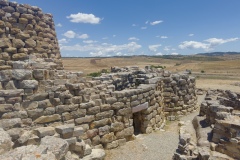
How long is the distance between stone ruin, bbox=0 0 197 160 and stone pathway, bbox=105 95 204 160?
1.22ft

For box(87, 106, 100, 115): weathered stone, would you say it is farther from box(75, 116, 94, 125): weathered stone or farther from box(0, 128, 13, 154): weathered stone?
box(0, 128, 13, 154): weathered stone

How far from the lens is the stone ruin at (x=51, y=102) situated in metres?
6.67

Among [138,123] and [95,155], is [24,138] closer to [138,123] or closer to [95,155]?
[95,155]

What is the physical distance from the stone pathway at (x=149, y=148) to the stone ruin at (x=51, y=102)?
1.22 feet

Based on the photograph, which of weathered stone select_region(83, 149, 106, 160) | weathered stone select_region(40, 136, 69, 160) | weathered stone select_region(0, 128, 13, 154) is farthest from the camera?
weathered stone select_region(83, 149, 106, 160)

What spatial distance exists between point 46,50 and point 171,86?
26.8 feet

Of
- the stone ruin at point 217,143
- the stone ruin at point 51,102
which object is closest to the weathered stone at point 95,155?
the stone ruin at point 51,102

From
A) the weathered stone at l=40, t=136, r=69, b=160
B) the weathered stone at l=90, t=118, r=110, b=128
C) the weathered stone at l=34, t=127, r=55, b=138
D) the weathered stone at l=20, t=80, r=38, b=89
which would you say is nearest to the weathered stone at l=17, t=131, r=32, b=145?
the weathered stone at l=34, t=127, r=55, b=138

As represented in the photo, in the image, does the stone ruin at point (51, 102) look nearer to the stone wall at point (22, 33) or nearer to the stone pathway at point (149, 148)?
the stone wall at point (22, 33)

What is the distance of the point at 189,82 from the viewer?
16031mm

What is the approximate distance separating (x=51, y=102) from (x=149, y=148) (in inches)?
176

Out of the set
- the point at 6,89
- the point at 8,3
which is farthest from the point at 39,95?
the point at 8,3

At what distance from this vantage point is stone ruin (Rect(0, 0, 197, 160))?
6668 mm

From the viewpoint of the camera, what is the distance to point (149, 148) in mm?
9734
